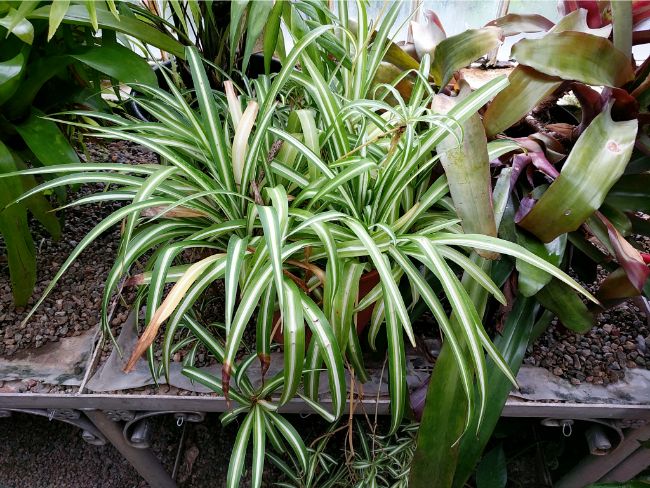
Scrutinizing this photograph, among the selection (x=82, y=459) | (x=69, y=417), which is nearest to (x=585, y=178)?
(x=69, y=417)

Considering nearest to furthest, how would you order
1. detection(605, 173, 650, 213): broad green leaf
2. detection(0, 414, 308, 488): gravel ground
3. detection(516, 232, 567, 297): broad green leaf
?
detection(516, 232, 567, 297): broad green leaf → detection(605, 173, 650, 213): broad green leaf → detection(0, 414, 308, 488): gravel ground

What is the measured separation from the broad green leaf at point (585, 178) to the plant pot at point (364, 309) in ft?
0.79

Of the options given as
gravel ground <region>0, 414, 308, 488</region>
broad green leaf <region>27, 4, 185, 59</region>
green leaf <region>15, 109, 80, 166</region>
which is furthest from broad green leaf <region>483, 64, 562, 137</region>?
gravel ground <region>0, 414, 308, 488</region>

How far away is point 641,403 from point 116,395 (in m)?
0.87

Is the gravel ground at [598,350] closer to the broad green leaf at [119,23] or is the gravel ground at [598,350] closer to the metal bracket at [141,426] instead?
the metal bracket at [141,426]

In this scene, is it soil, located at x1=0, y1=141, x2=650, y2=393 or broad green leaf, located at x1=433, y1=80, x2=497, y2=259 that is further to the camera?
soil, located at x1=0, y1=141, x2=650, y2=393

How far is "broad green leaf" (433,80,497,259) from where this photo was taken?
2.15 ft

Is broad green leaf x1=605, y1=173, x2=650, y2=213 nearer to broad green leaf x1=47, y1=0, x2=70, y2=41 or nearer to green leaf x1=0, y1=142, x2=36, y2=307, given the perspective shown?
broad green leaf x1=47, y1=0, x2=70, y2=41

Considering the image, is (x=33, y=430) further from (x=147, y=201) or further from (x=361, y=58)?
(x=361, y=58)

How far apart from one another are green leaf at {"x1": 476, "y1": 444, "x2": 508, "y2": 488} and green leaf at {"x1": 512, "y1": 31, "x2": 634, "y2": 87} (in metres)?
0.79

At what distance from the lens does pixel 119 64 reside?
2.61 feet

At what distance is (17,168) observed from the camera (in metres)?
0.84

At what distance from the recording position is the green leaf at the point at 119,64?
78 centimetres

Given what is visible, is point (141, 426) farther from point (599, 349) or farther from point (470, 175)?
point (599, 349)
